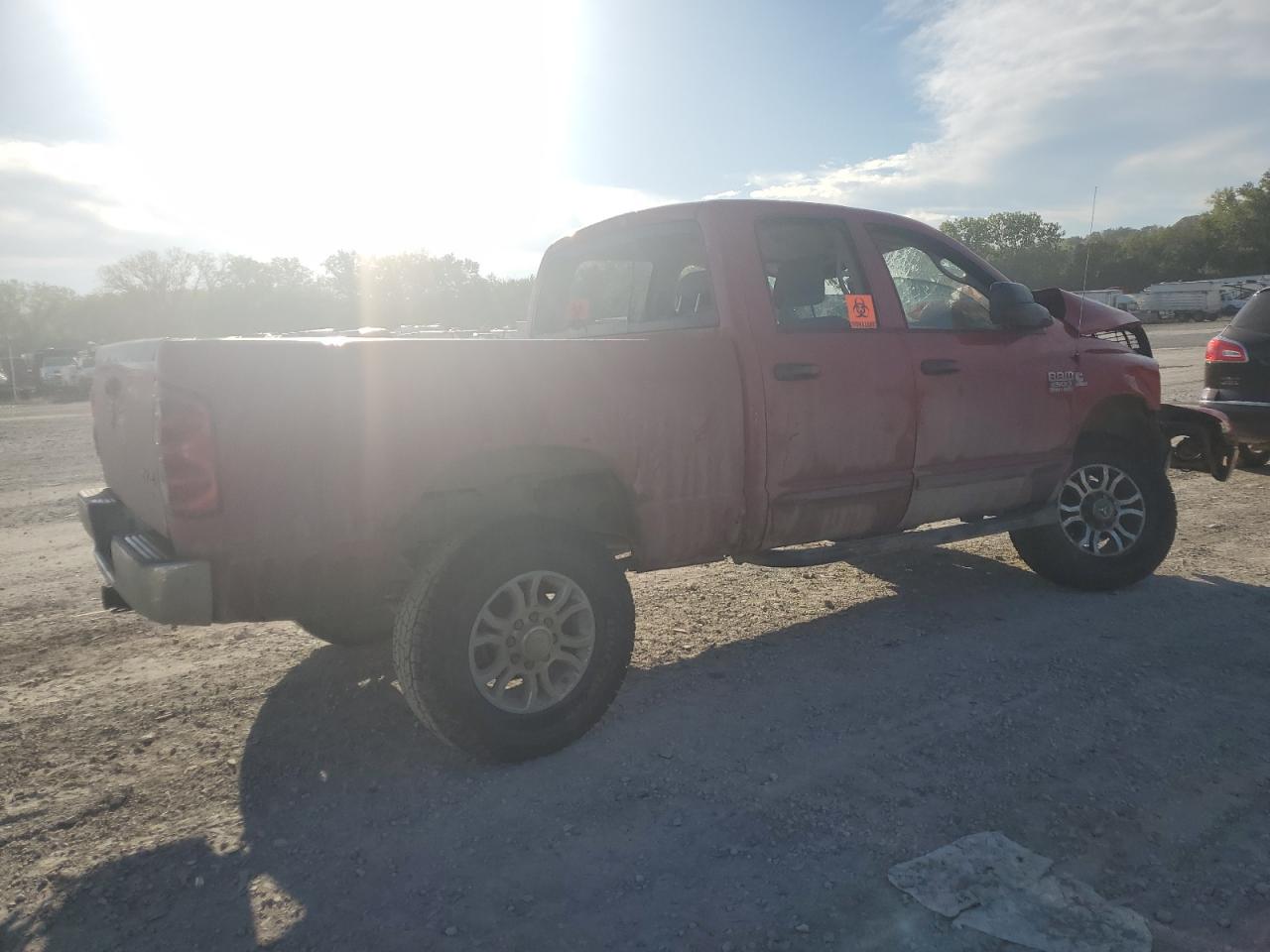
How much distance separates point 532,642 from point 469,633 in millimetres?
256

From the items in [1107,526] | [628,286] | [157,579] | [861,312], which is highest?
[628,286]

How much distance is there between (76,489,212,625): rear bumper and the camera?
2.65 m

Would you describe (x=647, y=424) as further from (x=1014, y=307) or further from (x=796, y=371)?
(x=1014, y=307)

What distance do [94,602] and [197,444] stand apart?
3.10m

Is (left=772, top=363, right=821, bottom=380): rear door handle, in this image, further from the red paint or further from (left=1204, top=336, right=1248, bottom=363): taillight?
(left=1204, top=336, right=1248, bottom=363): taillight

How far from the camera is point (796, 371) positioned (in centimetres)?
379

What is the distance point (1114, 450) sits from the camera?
5.08 m

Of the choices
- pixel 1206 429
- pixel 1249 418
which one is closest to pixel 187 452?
pixel 1206 429

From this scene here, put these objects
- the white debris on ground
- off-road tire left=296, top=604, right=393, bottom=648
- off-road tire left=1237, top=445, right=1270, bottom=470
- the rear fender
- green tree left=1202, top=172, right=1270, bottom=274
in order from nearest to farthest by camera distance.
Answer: the white debris on ground
off-road tire left=296, top=604, right=393, bottom=648
the rear fender
off-road tire left=1237, top=445, right=1270, bottom=470
green tree left=1202, top=172, right=1270, bottom=274

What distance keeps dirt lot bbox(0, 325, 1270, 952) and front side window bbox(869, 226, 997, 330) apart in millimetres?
1579

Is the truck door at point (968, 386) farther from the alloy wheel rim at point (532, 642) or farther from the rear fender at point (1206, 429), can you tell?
the alloy wheel rim at point (532, 642)

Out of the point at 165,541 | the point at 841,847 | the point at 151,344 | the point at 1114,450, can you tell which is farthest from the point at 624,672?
the point at 1114,450

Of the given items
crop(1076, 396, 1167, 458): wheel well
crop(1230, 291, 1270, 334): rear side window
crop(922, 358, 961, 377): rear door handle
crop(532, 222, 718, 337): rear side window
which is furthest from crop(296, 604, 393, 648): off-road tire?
crop(1230, 291, 1270, 334): rear side window

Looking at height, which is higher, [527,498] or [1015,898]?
[527,498]
